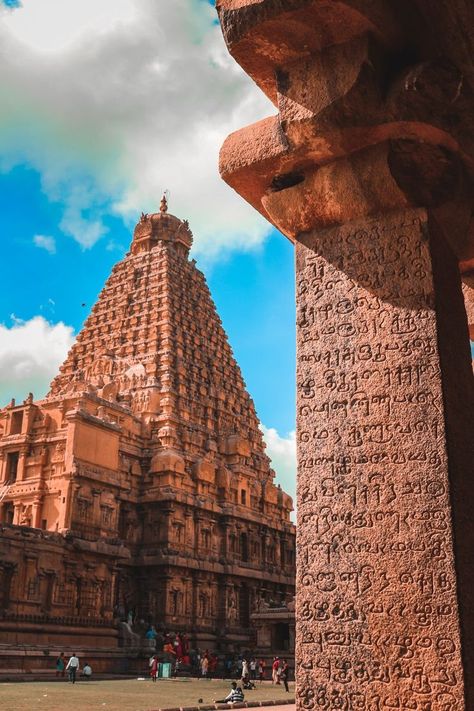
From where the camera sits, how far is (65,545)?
1198 inches

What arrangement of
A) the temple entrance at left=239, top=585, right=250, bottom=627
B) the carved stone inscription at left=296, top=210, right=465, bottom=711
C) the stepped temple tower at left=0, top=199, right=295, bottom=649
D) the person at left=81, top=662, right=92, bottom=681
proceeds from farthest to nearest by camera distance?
the temple entrance at left=239, top=585, right=250, bottom=627
the stepped temple tower at left=0, top=199, right=295, bottom=649
the person at left=81, top=662, right=92, bottom=681
the carved stone inscription at left=296, top=210, right=465, bottom=711

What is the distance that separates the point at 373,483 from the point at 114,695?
16846 mm

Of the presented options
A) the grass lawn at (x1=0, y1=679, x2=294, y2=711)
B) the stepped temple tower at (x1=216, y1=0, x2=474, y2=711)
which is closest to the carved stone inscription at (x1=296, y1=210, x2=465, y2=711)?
the stepped temple tower at (x1=216, y1=0, x2=474, y2=711)

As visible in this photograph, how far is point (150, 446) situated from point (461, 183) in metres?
38.4

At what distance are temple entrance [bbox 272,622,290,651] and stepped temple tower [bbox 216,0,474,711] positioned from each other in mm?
33413

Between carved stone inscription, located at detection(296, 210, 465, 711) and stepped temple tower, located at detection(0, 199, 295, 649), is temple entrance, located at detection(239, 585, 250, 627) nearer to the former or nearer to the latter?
stepped temple tower, located at detection(0, 199, 295, 649)

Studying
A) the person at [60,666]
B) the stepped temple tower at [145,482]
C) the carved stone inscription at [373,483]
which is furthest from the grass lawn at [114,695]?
the carved stone inscription at [373,483]

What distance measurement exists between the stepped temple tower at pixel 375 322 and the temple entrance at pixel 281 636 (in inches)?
1315

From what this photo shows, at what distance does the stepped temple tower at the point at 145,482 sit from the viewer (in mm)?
30422

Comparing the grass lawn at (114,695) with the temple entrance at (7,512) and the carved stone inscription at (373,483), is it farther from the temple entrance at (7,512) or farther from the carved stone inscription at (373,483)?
the temple entrance at (7,512)

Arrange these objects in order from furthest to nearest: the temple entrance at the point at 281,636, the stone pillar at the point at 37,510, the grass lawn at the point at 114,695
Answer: the temple entrance at the point at 281,636 → the stone pillar at the point at 37,510 → the grass lawn at the point at 114,695

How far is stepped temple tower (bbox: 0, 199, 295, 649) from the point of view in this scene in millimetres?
30422

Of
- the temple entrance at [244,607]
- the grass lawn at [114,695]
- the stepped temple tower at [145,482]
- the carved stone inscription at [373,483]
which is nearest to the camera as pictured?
the carved stone inscription at [373,483]

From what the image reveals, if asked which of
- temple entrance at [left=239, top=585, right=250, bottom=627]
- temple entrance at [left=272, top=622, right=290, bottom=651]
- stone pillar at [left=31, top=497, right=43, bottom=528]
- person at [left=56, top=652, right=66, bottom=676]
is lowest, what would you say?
person at [left=56, top=652, right=66, bottom=676]
